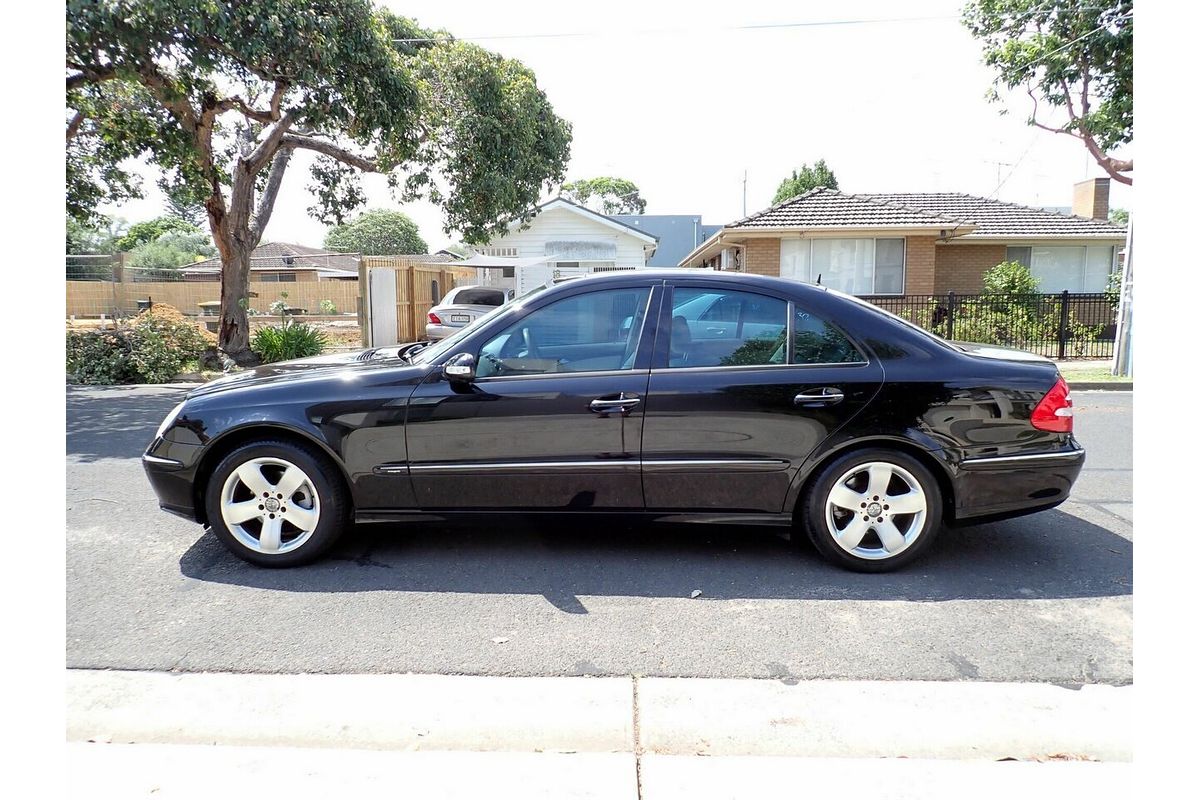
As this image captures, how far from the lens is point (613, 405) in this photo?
4.30 m

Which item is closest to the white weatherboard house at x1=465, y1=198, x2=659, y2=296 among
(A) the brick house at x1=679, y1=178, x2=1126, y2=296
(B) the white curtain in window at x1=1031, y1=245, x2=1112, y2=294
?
(A) the brick house at x1=679, y1=178, x2=1126, y2=296

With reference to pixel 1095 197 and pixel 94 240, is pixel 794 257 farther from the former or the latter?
pixel 94 240

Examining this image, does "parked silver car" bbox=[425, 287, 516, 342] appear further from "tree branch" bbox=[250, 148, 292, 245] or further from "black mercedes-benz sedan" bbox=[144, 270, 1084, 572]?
"black mercedes-benz sedan" bbox=[144, 270, 1084, 572]

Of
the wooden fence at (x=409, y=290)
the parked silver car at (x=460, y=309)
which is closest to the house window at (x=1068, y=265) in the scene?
the parked silver car at (x=460, y=309)

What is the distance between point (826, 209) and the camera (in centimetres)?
2102

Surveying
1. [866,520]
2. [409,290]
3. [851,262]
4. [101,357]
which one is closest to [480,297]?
[409,290]

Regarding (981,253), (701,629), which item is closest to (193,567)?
(701,629)

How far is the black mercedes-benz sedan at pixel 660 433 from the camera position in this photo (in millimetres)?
4309

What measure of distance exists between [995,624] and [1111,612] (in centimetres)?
63

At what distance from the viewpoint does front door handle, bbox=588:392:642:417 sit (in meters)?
4.30

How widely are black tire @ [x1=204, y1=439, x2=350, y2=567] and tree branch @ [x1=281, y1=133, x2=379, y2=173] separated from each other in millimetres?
13072

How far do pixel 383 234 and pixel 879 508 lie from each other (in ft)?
281

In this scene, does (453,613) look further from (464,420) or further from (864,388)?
(864,388)

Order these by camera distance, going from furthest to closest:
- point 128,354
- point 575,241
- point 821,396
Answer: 1. point 575,241
2. point 128,354
3. point 821,396
